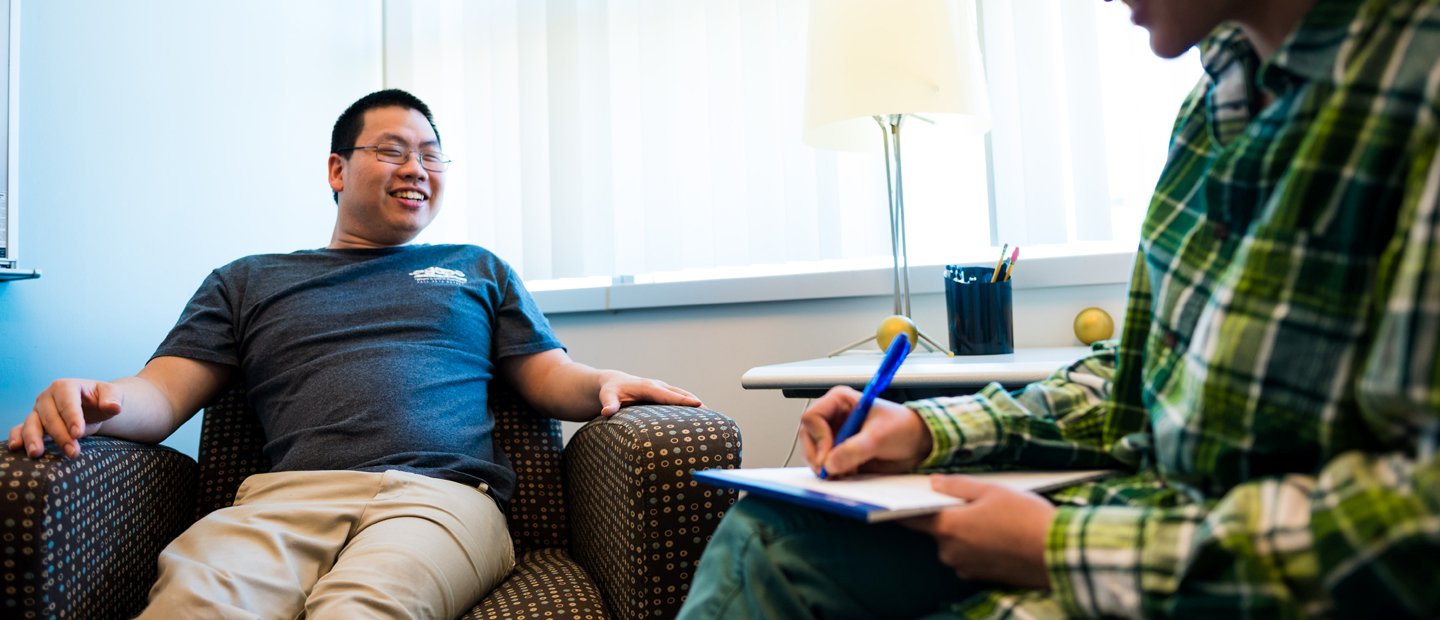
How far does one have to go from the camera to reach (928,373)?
1.22 meters

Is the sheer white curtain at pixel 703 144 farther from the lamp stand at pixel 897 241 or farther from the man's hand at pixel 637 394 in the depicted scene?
the man's hand at pixel 637 394

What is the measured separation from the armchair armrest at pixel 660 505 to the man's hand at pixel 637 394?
0.45 feet

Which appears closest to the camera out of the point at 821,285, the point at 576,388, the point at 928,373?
the point at 928,373

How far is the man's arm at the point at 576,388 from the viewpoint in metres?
1.39

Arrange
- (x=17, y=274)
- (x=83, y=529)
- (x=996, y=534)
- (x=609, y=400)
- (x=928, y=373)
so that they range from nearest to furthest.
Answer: (x=996, y=534) < (x=83, y=529) < (x=928, y=373) < (x=609, y=400) < (x=17, y=274)

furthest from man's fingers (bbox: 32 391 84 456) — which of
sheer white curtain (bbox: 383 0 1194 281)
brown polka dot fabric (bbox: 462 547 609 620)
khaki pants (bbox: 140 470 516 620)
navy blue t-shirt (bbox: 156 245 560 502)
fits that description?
sheer white curtain (bbox: 383 0 1194 281)

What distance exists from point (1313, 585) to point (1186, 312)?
9.4 inches

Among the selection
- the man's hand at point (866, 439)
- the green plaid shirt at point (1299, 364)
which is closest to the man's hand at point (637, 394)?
the man's hand at point (866, 439)

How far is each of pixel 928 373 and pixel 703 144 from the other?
107cm

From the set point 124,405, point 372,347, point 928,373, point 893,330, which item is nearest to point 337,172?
point 372,347

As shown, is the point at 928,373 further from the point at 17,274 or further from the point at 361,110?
the point at 17,274

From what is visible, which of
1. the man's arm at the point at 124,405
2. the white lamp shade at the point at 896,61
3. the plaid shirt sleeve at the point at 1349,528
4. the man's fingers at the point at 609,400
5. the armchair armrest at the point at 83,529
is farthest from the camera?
the white lamp shade at the point at 896,61

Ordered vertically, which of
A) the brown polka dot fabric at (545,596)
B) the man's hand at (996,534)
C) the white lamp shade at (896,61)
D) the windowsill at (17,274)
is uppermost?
the white lamp shade at (896,61)

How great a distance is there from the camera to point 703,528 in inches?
45.3
